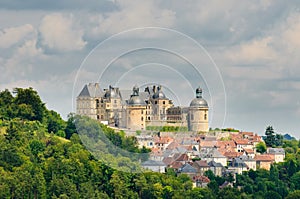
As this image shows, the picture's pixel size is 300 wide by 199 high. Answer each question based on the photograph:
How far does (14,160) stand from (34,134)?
22.0ft

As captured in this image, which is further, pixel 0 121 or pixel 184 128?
pixel 184 128

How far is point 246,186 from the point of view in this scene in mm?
74812

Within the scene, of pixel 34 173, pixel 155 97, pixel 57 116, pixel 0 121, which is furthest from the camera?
pixel 155 97

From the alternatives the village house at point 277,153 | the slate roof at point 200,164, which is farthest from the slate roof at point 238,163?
the village house at point 277,153

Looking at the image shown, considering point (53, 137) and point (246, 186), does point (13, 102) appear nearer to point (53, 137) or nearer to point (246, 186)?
point (53, 137)

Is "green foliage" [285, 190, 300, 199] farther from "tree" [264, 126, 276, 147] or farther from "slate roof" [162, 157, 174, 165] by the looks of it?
"tree" [264, 126, 276, 147]

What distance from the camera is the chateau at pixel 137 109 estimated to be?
79.6 metres

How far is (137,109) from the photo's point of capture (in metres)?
79.4

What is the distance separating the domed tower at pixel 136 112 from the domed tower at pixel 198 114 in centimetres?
334

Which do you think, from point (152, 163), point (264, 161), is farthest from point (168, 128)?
point (152, 163)

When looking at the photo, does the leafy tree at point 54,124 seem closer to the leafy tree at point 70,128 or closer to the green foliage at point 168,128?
the leafy tree at point 70,128

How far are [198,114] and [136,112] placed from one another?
4.12 meters

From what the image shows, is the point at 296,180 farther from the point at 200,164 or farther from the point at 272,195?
the point at 272,195

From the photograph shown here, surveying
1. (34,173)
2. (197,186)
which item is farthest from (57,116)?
(34,173)
